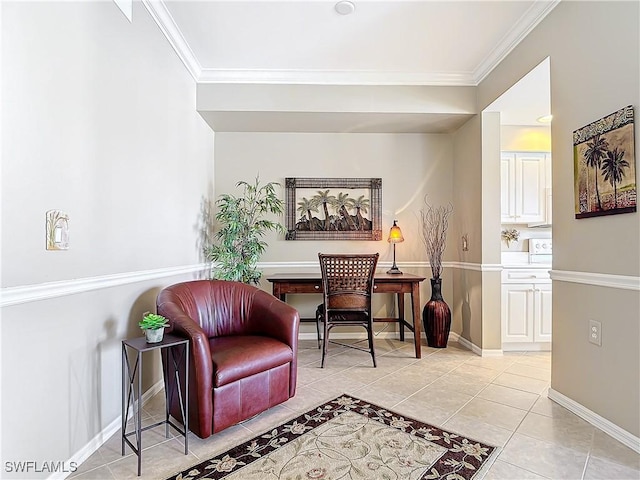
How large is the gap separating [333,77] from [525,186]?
2.42 meters

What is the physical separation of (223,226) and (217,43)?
1.81m

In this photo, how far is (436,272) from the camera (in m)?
3.83

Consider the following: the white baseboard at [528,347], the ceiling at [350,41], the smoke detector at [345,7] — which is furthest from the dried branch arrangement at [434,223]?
the smoke detector at [345,7]

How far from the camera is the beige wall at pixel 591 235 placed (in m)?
1.87

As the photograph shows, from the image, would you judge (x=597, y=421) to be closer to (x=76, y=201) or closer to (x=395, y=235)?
(x=395, y=235)

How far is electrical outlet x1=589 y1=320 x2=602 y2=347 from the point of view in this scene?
2.08 meters

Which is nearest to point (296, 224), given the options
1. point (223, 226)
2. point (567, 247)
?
point (223, 226)

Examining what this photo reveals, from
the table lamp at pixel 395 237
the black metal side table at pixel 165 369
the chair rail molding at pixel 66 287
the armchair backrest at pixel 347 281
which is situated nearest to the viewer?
the chair rail molding at pixel 66 287

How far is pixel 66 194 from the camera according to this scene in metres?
1.64

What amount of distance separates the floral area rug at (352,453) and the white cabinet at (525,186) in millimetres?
2858

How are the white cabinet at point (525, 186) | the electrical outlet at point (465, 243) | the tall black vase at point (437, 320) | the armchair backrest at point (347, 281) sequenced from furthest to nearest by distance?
the white cabinet at point (525, 186) → the electrical outlet at point (465, 243) → the tall black vase at point (437, 320) → the armchair backrest at point (347, 281)

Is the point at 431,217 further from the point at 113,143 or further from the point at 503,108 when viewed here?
the point at 113,143

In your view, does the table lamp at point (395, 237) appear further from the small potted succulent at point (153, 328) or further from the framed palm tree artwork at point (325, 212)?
the small potted succulent at point (153, 328)

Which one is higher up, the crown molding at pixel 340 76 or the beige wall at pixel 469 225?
the crown molding at pixel 340 76
